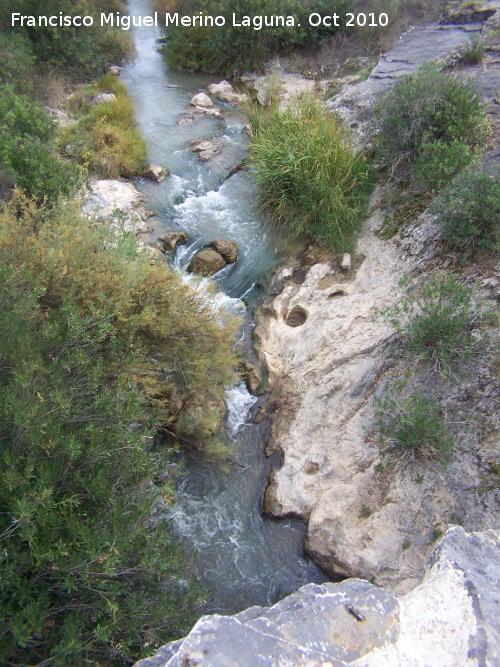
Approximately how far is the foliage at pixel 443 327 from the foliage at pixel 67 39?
11.6 m

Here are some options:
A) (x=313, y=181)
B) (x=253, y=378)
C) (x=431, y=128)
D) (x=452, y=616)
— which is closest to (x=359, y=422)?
(x=253, y=378)

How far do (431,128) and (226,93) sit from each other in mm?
8158

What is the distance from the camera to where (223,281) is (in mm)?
8164

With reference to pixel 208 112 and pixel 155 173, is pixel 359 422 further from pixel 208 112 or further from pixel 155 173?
pixel 208 112

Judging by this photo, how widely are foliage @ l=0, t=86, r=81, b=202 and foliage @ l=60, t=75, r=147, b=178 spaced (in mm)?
982

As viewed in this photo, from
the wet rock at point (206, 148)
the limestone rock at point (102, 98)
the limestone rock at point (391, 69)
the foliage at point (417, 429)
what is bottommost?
the foliage at point (417, 429)

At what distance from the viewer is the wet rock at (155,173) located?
9.86 m

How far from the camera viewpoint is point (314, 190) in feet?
26.6

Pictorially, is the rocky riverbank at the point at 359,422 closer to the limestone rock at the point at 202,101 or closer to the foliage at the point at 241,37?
the limestone rock at the point at 202,101

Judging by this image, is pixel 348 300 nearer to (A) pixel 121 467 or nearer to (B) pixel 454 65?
(A) pixel 121 467

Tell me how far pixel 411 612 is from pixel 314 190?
6.70m

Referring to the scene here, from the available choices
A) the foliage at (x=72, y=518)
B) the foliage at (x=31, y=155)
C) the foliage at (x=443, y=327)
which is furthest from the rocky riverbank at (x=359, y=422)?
the foliage at (x=31, y=155)

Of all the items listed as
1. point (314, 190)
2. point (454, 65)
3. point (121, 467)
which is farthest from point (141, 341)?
point (454, 65)

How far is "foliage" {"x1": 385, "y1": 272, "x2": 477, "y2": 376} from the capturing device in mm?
5188
